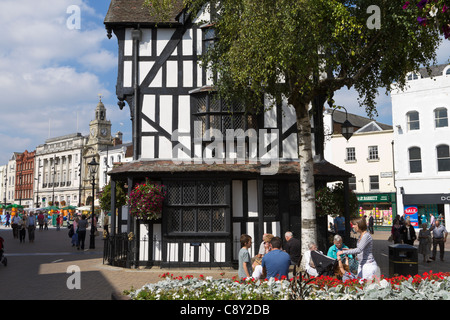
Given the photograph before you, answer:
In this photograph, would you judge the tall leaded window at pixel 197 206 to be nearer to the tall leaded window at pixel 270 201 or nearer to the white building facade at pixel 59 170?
the tall leaded window at pixel 270 201

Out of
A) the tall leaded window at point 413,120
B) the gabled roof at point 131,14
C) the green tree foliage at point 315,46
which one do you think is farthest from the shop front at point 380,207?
the gabled roof at point 131,14

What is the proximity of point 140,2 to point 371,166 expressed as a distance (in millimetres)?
27416

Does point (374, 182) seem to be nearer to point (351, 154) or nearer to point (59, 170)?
point (351, 154)

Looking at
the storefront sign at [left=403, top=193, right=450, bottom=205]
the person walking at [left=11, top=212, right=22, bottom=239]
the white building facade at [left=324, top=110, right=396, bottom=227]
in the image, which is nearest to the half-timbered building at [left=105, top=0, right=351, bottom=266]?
the person walking at [left=11, top=212, right=22, bottom=239]

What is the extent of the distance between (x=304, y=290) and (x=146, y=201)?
26.5 feet

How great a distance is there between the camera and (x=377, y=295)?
580 cm

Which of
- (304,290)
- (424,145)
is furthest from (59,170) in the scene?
(304,290)

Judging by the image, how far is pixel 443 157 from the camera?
30609 mm

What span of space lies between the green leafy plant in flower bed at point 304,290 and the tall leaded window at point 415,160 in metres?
27.3

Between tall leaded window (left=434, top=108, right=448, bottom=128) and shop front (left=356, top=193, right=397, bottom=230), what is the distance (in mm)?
7212

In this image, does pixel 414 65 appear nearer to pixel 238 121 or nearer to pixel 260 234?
pixel 238 121

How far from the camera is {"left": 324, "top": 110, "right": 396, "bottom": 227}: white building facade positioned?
3578 centimetres

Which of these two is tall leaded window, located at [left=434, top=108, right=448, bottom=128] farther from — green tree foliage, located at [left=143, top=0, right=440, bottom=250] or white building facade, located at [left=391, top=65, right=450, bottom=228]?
green tree foliage, located at [left=143, top=0, right=440, bottom=250]
